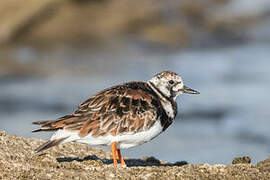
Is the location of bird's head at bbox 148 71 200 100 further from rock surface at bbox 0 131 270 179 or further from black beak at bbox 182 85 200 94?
rock surface at bbox 0 131 270 179

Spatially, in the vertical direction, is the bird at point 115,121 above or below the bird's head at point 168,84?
below

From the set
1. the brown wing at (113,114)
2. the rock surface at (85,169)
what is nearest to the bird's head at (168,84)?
the brown wing at (113,114)

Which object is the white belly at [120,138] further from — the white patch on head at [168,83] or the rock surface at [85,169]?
the white patch on head at [168,83]

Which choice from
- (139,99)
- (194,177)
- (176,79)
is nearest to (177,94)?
(176,79)

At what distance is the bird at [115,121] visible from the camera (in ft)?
27.9

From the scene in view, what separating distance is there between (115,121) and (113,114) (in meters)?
0.15

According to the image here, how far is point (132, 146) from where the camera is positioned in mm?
8844

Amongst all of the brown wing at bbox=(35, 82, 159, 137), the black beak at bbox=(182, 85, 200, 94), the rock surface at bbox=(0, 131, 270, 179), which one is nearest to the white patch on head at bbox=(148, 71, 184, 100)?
the black beak at bbox=(182, 85, 200, 94)

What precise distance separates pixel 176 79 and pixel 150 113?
4.11 feet

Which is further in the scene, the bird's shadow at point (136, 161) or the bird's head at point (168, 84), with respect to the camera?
the bird's shadow at point (136, 161)

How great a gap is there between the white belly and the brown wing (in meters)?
0.08

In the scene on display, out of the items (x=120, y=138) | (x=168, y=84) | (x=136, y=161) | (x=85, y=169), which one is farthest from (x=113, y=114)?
(x=136, y=161)

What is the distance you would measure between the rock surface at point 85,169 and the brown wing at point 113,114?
0.71 metres

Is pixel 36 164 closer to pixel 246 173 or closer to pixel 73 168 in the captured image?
pixel 73 168
